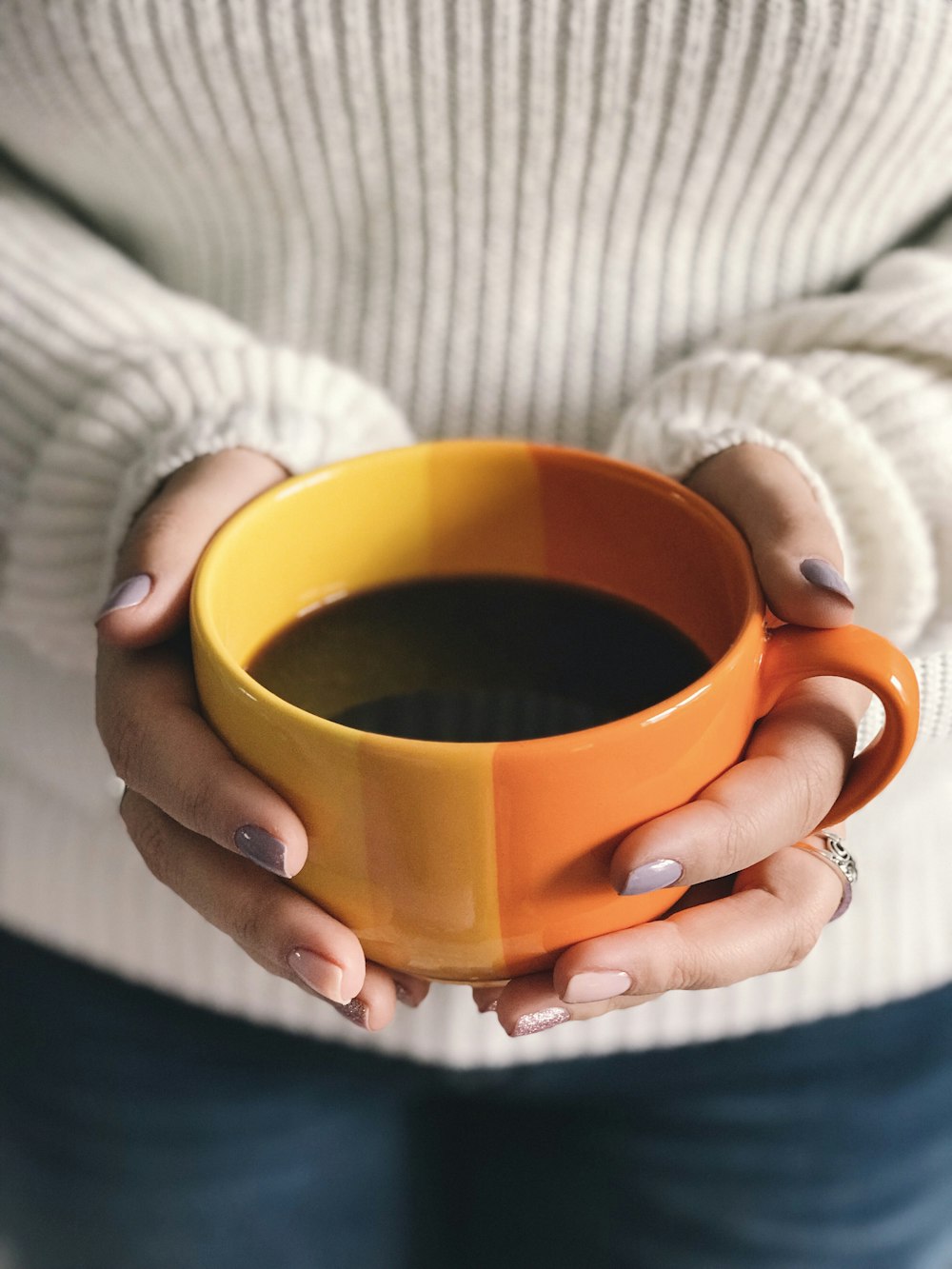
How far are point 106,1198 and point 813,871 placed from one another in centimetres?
55

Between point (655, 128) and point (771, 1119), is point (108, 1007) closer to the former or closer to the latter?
point (771, 1119)

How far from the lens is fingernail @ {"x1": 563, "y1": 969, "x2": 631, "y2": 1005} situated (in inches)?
14.1

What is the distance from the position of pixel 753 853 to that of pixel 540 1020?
92mm

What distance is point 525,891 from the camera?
346 millimetres

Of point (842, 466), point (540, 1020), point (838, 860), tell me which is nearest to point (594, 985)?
point (540, 1020)

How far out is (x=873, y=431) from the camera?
0.49 m

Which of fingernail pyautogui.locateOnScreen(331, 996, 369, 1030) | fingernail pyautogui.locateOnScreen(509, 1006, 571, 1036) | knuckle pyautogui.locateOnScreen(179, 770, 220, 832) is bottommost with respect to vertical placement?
fingernail pyautogui.locateOnScreen(331, 996, 369, 1030)

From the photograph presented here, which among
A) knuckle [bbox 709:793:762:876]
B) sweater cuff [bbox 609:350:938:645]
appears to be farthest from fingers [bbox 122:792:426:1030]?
sweater cuff [bbox 609:350:938:645]

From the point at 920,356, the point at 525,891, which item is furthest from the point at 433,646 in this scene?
the point at 920,356

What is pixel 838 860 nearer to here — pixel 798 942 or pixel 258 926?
pixel 798 942

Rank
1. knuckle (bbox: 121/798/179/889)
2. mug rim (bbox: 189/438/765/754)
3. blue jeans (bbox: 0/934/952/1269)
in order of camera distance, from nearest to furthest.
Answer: mug rim (bbox: 189/438/765/754), knuckle (bbox: 121/798/179/889), blue jeans (bbox: 0/934/952/1269)

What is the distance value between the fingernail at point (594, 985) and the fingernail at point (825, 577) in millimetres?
139

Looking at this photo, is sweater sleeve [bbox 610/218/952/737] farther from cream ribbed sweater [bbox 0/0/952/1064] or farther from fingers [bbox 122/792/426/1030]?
fingers [bbox 122/792/426/1030]

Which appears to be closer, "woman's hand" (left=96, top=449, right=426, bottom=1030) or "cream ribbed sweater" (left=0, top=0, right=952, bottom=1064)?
"woman's hand" (left=96, top=449, right=426, bottom=1030)
